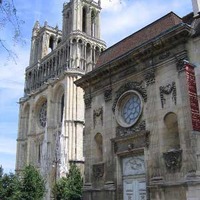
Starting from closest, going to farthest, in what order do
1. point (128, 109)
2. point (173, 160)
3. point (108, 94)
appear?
point (173, 160)
point (128, 109)
point (108, 94)

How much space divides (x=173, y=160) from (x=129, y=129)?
385 cm

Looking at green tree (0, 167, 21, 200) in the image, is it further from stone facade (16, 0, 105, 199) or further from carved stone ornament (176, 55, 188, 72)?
carved stone ornament (176, 55, 188, 72)

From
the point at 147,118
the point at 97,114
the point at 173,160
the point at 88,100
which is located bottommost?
the point at 173,160

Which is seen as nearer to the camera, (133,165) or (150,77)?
(150,77)

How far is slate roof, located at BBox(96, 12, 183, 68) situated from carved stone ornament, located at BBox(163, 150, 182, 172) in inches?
269

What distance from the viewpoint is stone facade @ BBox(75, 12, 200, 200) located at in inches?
611

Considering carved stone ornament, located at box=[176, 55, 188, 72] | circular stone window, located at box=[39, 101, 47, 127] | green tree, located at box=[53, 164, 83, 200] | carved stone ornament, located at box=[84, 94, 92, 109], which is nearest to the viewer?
carved stone ornament, located at box=[176, 55, 188, 72]

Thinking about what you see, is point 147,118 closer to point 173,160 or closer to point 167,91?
point 167,91

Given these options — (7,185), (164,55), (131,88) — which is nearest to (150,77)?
(164,55)

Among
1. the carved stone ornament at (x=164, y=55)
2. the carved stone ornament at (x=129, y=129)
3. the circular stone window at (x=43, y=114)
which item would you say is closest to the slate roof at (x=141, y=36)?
the carved stone ornament at (x=164, y=55)

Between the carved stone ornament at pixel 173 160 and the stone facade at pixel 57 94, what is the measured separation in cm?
2683

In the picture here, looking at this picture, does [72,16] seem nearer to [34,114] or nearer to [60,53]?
[60,53]

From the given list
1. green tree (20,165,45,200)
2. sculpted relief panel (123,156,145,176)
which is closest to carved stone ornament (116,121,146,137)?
sculpted relief panel (123,156,145,176)

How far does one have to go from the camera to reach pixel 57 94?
1991 inches
